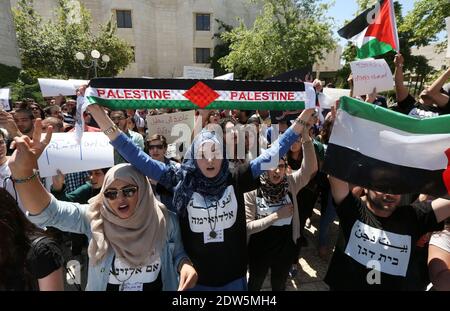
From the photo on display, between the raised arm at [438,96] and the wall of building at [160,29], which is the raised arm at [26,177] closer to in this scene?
the raised arm at [438,96]

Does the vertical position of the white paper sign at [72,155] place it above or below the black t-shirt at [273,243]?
above

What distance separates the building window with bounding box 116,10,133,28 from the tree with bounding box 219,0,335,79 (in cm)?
1479

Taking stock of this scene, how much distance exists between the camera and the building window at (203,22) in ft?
101

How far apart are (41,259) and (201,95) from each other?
1.46m

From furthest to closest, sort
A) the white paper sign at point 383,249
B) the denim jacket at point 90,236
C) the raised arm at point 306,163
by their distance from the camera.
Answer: the raised arm at point 306,163
the white paper sign at point 383,249
the denim jacket at point 90,236

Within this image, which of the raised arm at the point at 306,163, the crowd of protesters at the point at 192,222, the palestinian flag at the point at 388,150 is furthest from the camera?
the raised arm at the point at 306,163

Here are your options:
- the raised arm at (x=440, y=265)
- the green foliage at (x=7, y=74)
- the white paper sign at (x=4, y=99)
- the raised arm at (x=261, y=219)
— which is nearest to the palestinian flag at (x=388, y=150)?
the raised arm at (x=440, y=265)

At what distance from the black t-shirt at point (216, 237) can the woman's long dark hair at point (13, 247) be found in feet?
3.12

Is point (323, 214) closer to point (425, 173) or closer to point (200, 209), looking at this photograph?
point (425, 173)

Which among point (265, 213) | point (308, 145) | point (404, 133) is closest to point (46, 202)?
point (265, 213)

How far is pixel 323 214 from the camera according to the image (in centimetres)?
401

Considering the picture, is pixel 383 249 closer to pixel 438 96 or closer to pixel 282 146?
pixel 282 146

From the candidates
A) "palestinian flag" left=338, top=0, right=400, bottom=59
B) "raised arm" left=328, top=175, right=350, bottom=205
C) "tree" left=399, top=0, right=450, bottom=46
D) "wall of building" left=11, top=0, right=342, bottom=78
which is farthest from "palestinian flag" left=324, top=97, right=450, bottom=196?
"wall of building" left=11, top=0, right=342, bottom=78

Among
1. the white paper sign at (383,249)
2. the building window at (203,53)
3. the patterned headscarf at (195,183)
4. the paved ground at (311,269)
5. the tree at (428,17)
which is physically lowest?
the paved ground at (311,269)
